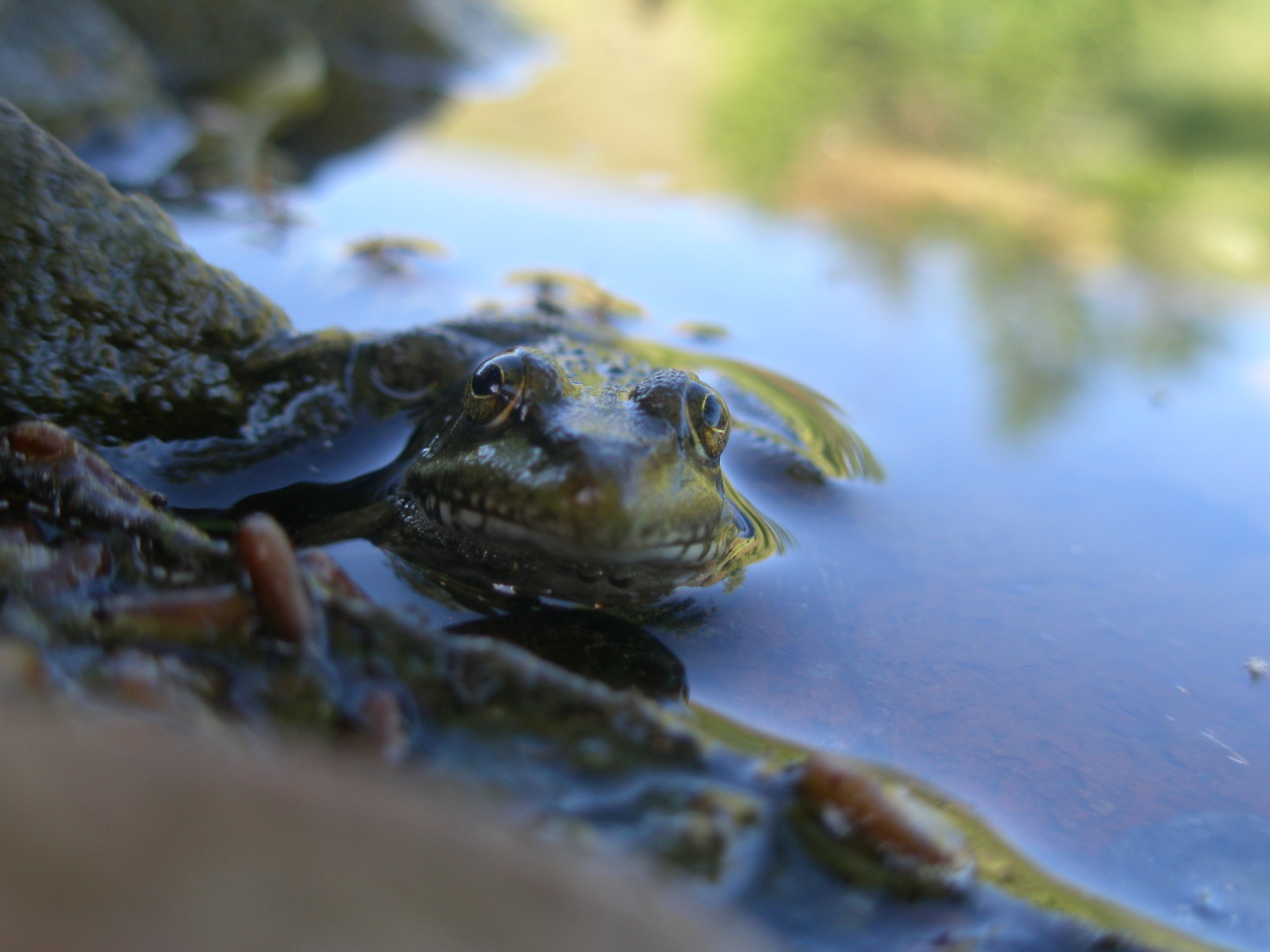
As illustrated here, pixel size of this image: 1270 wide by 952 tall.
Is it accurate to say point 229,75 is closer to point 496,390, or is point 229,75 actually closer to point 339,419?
point 339,419

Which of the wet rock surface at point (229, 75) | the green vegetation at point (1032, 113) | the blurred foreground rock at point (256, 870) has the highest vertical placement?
the green vegetation at point (1032, 113)

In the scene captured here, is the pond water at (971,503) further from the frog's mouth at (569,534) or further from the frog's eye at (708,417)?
the frog's eye at (708,417)

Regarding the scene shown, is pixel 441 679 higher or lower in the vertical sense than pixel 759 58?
lower

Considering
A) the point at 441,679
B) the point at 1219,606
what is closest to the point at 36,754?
the point at 441,679

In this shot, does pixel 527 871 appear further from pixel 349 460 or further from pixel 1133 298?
pixel 1133 298

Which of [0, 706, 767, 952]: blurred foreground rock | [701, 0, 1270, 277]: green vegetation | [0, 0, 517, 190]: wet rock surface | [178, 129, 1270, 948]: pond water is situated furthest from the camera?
[701, 0, 1270, 277]: green vegetation

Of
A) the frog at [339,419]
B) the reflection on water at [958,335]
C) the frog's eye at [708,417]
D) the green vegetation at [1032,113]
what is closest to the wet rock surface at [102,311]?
the frog at [339,419]

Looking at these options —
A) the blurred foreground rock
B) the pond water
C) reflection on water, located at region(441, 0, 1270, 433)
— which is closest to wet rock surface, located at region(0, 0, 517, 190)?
the pond water

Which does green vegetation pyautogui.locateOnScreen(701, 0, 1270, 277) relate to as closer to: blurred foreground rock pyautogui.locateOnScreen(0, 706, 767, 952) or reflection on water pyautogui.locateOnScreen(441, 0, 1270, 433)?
reflection on water pyautogui.locateOnScreen(441, 0, 1270, 433)
